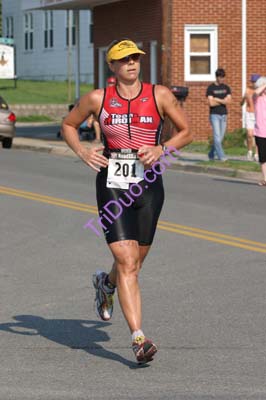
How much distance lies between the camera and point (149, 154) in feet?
25.5

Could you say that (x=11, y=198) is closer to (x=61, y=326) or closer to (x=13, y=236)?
(x=13, y=236)

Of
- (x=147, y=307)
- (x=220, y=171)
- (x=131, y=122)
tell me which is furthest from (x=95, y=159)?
(x=220, y=171)

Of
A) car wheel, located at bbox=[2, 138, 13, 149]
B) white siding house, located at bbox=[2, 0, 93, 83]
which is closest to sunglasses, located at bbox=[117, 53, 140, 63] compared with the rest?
car wheel, located at bbox=[2, 138, 13, 149]

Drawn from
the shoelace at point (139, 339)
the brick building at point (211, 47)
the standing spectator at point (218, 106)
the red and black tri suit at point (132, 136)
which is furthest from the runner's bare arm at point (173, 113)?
the brick building at point (211, 47)

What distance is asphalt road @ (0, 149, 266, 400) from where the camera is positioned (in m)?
7.18

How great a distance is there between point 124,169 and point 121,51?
29.5 inches

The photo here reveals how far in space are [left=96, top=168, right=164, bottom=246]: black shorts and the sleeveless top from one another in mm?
213

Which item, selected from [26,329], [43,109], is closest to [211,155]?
[26,329]

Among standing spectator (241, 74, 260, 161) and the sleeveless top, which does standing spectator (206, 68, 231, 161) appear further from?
the sleeveless top

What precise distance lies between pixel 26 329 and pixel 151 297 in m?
1.57

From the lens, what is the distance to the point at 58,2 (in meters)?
38.2

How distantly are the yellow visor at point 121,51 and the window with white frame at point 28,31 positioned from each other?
6367 cm

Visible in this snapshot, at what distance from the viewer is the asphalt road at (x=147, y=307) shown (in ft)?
23.5

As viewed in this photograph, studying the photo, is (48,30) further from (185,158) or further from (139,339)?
(139,339)
